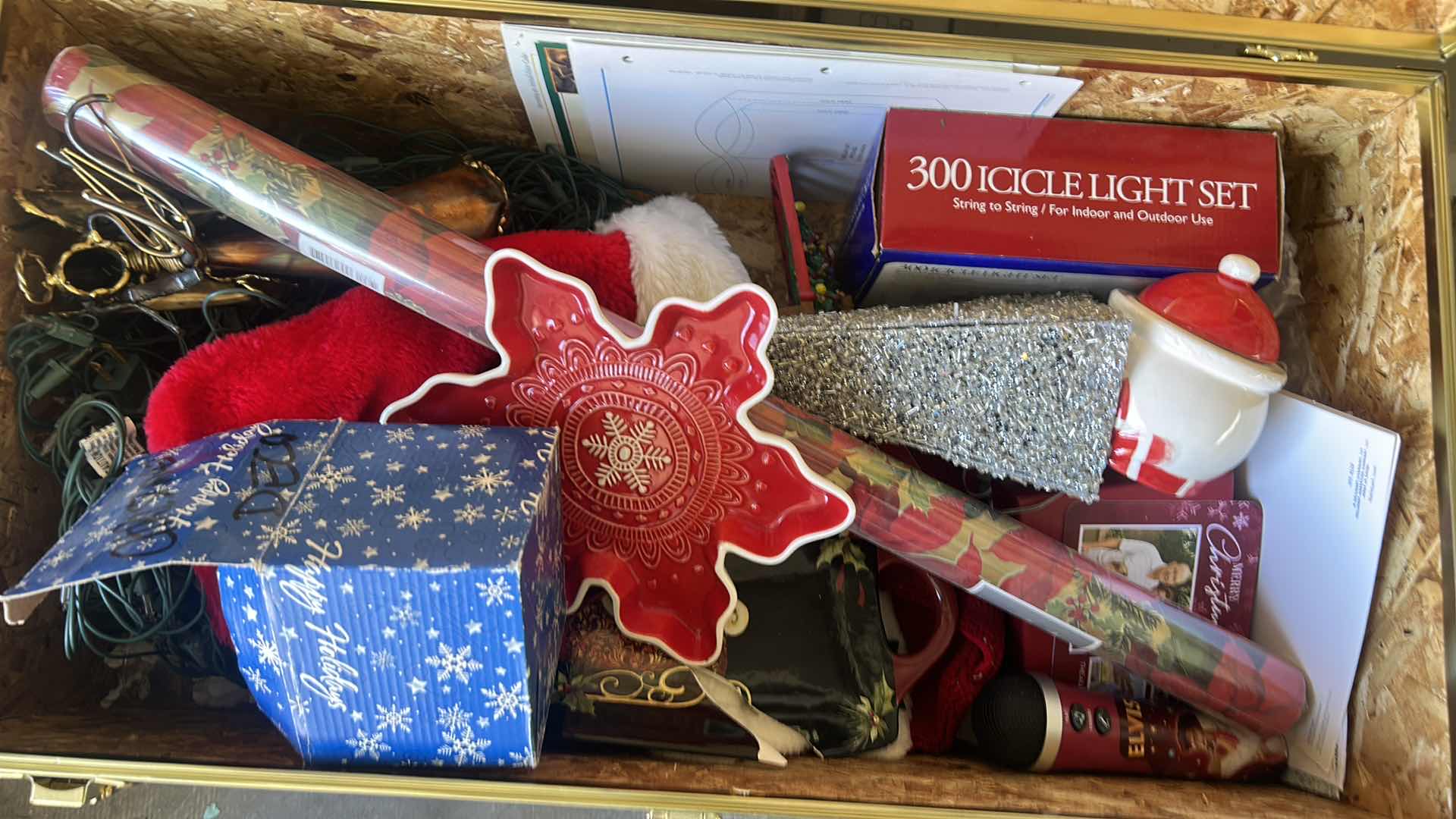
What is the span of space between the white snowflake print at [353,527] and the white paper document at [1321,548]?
872 millimetres

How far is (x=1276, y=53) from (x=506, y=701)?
0.88 m

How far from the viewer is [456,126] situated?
92 cm

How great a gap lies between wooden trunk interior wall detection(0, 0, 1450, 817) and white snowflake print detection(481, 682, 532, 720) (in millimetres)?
93

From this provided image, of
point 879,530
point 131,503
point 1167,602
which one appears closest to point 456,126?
point 131,503

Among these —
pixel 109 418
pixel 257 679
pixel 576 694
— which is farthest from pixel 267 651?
pixel 109 418

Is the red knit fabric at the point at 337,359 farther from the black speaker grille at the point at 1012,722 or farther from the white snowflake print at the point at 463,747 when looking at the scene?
the black speaker grille at the point at 1012,722

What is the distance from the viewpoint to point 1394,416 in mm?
807

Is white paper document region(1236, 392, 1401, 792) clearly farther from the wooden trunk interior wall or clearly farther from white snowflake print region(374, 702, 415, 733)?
white snowflake print region(374, 702, 415, 733)

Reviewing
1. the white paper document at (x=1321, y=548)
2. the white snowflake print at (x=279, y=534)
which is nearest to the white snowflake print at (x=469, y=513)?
the white snowflake print at (x=279, y=534)

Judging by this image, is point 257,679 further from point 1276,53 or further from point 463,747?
point 1276,53

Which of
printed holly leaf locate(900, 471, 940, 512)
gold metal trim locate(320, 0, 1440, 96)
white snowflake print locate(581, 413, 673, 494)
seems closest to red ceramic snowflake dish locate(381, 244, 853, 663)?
white snowflake print locate(581, 413, 673, 494)

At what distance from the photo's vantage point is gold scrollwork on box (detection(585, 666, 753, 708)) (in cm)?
72

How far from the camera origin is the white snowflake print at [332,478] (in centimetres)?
57

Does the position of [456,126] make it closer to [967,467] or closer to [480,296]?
[480,296]
